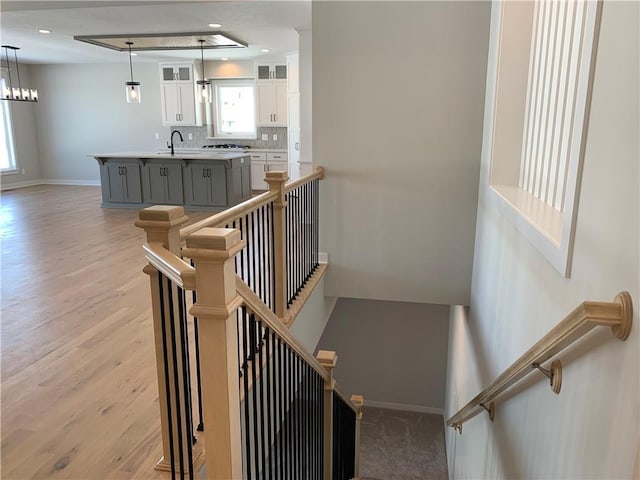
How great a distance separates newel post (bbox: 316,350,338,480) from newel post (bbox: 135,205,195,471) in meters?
1.60

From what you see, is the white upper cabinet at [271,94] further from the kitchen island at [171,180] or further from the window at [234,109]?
the kitchen island at [171,180]

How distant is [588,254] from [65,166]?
41.4ft

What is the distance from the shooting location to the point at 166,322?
5.79ft

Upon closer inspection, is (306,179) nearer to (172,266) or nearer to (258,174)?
(172,266)

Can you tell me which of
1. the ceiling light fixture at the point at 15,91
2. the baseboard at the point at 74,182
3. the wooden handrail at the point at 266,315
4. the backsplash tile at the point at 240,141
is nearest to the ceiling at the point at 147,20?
the ceiling light fixture at the point at 15,91

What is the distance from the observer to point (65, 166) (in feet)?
38.3

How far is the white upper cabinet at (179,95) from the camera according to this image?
10.1 meters

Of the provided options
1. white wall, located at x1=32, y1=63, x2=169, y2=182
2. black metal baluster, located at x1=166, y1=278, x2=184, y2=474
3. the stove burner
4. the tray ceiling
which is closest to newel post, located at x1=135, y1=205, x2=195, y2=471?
black metal baluster, located at x1=166, y1=278, x2=184, y2=474

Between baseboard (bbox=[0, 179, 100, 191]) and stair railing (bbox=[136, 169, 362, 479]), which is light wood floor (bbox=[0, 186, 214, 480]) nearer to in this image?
stair railing (bbox=[136, 169, 362, 479])

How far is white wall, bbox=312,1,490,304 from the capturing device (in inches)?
163

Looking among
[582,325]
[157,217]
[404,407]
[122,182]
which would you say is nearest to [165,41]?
[122,182]

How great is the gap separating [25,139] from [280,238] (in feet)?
35.7

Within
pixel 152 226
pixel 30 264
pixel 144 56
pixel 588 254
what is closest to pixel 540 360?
pixel 588 254

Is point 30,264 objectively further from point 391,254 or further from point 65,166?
point 65,166
